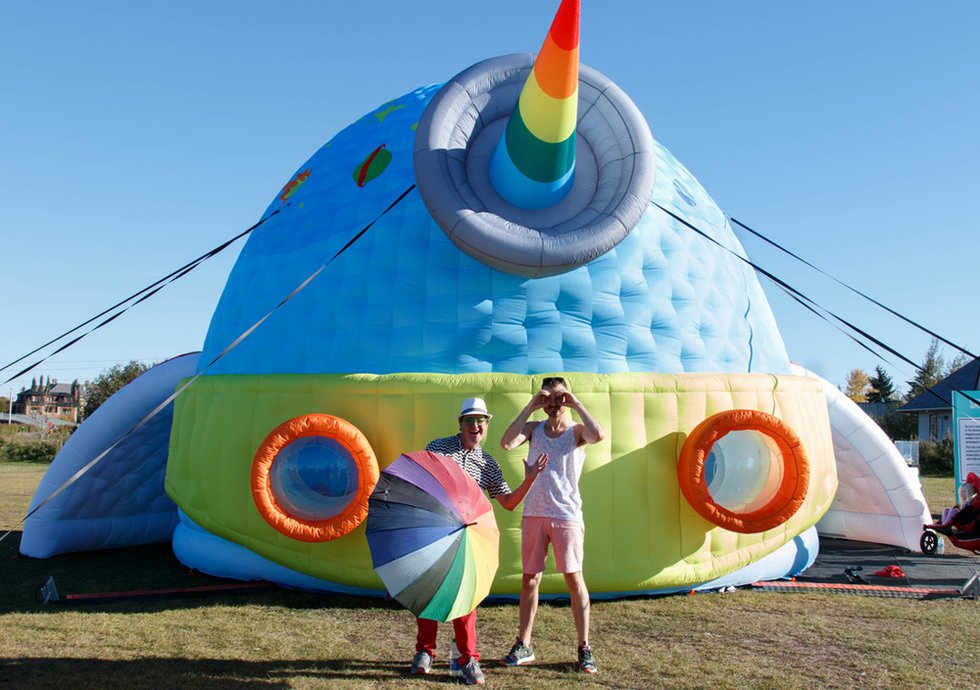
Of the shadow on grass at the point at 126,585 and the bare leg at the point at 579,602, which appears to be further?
the shadow on grass at the point at 126,585

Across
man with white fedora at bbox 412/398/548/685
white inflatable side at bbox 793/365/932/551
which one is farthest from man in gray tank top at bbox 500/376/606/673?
white inflatable side at bbox 793/365/932/551

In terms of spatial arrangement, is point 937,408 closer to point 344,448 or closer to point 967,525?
point 967,525

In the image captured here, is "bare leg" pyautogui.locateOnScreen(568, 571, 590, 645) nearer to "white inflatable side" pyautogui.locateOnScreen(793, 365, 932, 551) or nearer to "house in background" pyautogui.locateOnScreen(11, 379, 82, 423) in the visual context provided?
"white inflatable side" pyautogui.locateOnScreen(793, 365, 932, 551)

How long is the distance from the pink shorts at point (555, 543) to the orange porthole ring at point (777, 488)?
176 centimetres

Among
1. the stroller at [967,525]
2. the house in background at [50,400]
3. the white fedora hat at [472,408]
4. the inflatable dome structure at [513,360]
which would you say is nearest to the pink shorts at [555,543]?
the white fedora hat at [472,408]

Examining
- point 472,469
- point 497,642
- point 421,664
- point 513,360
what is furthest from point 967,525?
point 421,664

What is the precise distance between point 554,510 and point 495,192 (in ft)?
9.62

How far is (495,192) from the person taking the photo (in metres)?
6.68

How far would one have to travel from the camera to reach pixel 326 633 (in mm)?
5426

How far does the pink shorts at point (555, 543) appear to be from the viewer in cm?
461

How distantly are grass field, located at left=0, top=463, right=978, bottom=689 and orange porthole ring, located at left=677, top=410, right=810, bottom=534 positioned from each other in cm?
67

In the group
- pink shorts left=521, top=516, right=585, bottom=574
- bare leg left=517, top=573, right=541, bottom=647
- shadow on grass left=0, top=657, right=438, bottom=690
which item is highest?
pink shorts left=521, top=516, right=585, bottom=574

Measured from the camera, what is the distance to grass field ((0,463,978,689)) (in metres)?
4.54

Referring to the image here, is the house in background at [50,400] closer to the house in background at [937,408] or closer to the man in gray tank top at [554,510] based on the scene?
the house in background at [937,408]
